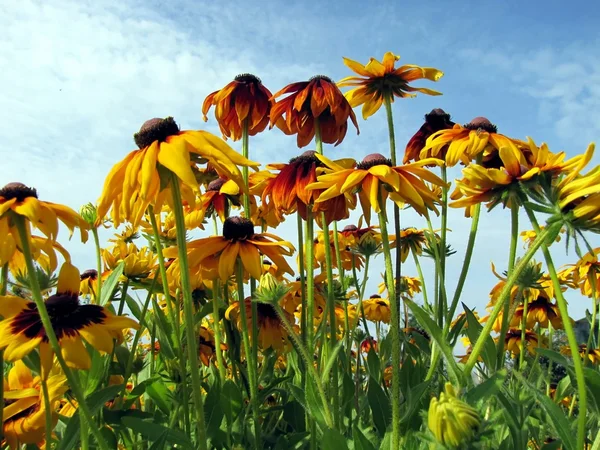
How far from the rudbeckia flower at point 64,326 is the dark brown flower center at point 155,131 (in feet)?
1.41

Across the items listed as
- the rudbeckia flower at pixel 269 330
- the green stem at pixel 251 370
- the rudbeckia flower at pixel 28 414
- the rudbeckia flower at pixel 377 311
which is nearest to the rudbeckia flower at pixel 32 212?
the rudbeckia flower at pixel 28 414

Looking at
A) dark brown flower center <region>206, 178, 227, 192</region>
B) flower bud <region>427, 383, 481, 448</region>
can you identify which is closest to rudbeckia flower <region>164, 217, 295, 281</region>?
dark brown flower center <region>206, 178, 227, 192</region>

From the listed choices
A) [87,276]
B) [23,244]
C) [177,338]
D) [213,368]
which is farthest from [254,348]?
[87,276]

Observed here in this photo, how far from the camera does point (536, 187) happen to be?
53.9 inches

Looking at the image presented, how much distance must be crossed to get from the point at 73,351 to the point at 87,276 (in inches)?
76.5

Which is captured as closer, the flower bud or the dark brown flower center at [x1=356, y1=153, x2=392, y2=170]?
the flower bud

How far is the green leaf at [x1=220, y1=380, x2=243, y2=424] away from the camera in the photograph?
1839 mm

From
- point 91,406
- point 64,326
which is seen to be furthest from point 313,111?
point 91,406

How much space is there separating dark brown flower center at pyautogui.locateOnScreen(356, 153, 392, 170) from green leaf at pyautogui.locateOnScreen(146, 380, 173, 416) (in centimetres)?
106

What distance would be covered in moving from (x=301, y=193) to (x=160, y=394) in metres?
0.90

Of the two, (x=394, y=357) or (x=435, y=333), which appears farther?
(x=394, y=357)

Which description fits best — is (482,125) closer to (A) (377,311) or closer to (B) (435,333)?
(B) (435,333)

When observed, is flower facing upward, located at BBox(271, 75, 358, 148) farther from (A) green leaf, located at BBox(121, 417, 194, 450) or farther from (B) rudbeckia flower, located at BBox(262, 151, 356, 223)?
(A) green leaf, located at BBox(121, 417, 194, 450)

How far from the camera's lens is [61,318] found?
1414 millimetres
